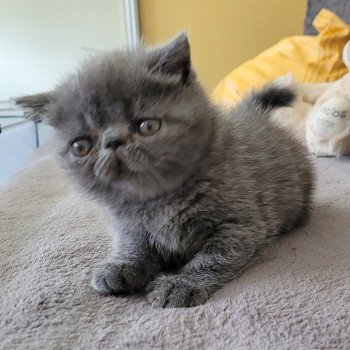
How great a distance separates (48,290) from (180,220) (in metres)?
0.26

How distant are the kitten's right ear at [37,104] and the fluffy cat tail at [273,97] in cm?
63

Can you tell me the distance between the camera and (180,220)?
2.75 feet

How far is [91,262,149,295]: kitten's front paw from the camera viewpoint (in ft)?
2.57

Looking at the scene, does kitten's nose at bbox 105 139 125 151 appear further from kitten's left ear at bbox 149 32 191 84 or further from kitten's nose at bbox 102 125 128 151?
kitten's left ear at bbox 149 32 191 84

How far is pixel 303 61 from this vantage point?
220 centimetres

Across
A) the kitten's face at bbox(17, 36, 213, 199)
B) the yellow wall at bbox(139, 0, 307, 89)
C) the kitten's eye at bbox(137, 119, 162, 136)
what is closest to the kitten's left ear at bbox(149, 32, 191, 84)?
the kitten's face at bbox(17, 36, 213, 199)

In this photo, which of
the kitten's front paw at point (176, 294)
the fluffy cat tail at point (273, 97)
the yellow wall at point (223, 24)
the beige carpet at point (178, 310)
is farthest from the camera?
the yellow wall at point (223, 24)

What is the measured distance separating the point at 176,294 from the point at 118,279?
0.37 ft

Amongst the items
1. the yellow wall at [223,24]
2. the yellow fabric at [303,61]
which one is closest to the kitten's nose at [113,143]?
the yellow fabric at [303,61]

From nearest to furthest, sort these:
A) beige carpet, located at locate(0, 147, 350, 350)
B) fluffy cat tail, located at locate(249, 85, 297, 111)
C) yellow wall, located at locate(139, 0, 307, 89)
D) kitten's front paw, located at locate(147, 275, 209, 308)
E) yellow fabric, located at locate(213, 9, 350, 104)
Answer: beige carpet, located at locate(0, 147, 350, 350), kitten's front paw, located at locate(147, 275, 209, 308), fluffy cat tail, located at locate(249, 85, 297, 111), yellow fabric, located at locate(213, 9, 350, 104), yellow wall, located at locate(139, 0, 307, 89)

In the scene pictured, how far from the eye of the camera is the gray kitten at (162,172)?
0.74m

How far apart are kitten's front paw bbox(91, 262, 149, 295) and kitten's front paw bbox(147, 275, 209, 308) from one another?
0.16ft

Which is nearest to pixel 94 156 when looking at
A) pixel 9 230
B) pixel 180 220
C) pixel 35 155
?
pixel 180 220

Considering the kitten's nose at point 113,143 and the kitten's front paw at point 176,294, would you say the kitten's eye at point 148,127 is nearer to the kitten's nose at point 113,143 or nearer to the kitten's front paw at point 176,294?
the kitten's nose at point 113,143
